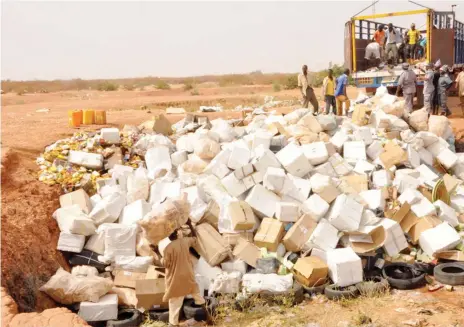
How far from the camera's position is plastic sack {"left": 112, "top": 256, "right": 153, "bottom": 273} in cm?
627

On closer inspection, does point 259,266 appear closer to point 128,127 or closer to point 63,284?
point 63,284

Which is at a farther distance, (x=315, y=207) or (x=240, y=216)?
(x=315, y=207)

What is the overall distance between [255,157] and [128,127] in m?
3.23

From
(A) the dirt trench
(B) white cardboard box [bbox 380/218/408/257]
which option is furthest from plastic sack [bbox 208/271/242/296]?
(B) white cardboard box [bbox 380/218/408/257]

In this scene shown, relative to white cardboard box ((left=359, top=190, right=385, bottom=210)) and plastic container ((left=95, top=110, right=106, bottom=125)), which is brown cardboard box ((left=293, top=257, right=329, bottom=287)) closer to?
white cardboard box ((left=359, top=190, right=385, bottom=210))

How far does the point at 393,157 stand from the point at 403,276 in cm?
250

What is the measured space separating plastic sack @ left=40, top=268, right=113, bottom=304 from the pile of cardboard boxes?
174 millimetres

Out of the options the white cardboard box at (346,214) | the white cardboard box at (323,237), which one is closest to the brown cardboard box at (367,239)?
the white cardboard box at (346,214)

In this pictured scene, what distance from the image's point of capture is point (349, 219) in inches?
269

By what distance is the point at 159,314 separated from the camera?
5.62m

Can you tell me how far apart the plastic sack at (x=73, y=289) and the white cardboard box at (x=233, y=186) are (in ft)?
7.57

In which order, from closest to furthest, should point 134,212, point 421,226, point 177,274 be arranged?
point 177,274 → point 134,212 → point 421,226

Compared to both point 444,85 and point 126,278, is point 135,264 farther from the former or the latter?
point 444,85

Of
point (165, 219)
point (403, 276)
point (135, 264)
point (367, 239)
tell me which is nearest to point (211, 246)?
point (135, 264)
